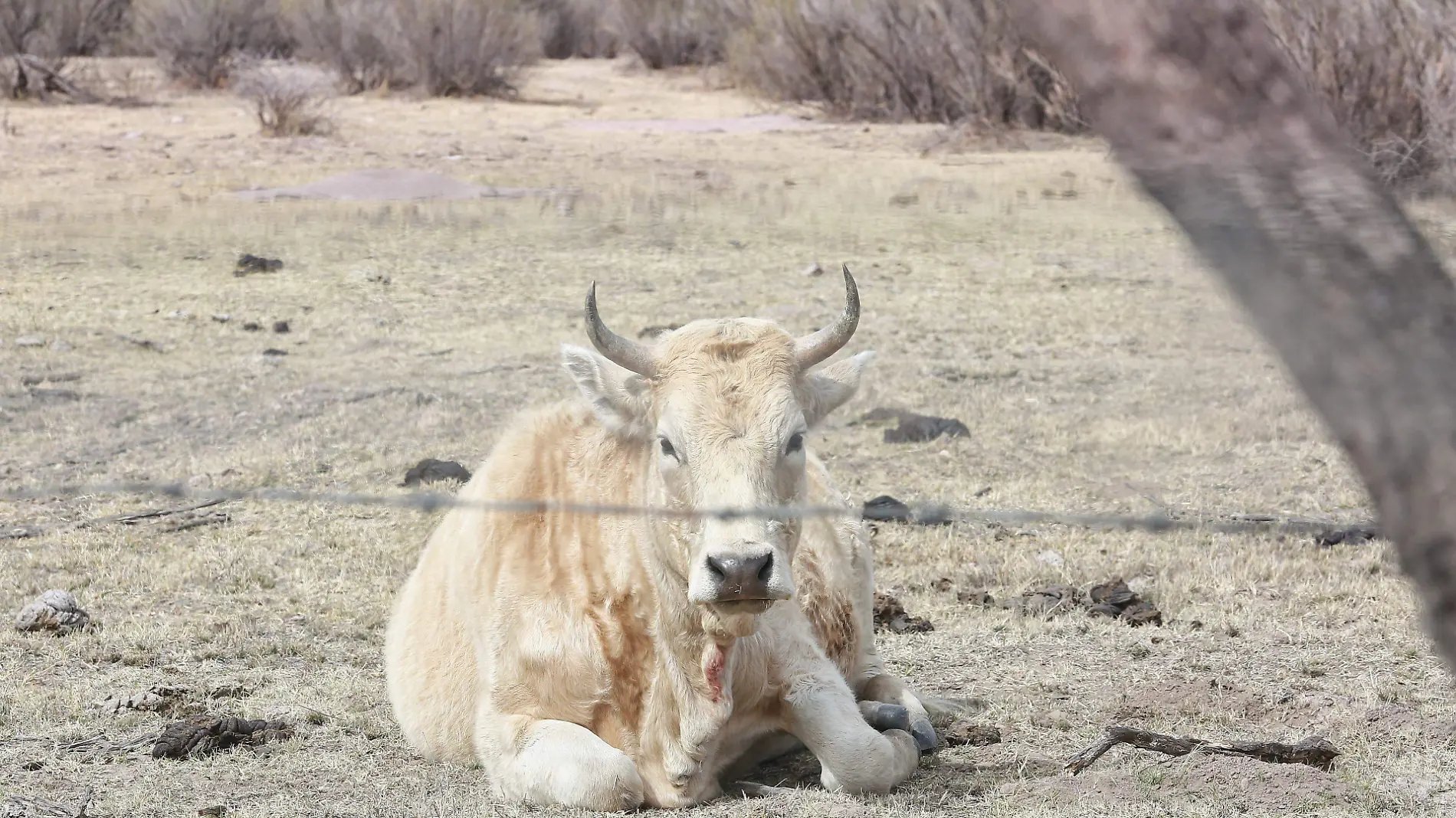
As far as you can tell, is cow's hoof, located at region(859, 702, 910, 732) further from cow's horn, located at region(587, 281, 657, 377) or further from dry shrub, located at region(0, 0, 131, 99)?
dry shrub, located at region(0, 0, 131, 99)

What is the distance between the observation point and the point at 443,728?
535 cm

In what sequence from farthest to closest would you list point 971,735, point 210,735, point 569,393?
point 569,393 → point 971,735 → point 210,735

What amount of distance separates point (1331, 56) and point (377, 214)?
9.41 metres

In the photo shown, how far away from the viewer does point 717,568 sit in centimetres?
432

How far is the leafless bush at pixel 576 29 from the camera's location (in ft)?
138

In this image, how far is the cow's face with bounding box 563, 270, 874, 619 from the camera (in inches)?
172

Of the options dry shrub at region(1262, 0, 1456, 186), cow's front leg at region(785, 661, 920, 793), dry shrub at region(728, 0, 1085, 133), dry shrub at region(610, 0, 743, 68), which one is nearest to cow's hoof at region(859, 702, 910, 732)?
cow's front leg at region(785, 661, 920, 793)

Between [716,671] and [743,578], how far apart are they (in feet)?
2.25

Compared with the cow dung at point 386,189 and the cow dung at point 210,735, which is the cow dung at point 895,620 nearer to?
the cow dung at point 210,735

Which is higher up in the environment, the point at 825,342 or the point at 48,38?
the point at 825,342

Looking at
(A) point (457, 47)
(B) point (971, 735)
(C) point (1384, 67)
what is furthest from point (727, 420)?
(A) point (457, 47)

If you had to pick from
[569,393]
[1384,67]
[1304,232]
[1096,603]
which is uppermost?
[1384,67]

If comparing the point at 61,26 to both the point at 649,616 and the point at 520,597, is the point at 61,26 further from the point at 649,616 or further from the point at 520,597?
the point at 649,616

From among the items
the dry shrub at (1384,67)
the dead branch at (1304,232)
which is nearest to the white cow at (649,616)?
the dead branch at (1304,232)
